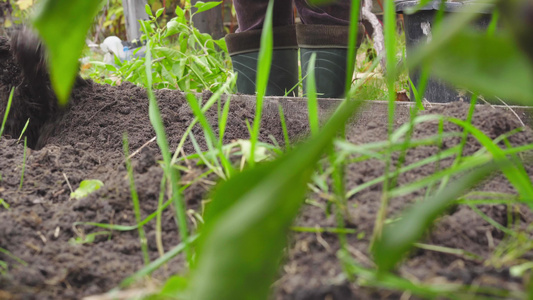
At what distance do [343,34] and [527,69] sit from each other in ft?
7.30

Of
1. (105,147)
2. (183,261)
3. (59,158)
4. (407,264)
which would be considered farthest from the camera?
(105,147)

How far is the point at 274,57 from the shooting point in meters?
2.65

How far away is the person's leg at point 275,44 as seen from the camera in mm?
2625

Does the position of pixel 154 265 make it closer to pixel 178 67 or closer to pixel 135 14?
pixel 178 67

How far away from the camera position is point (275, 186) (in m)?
0.26

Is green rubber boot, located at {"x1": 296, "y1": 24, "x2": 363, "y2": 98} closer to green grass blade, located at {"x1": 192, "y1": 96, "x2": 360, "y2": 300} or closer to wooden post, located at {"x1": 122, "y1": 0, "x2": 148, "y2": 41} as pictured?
green grass blade, located at {"x1": 192, "y1": 96, "x2": 360, "y2": 300}

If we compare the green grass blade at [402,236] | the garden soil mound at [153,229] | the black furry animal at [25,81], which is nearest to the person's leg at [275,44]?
the black furry animal at [25,81]

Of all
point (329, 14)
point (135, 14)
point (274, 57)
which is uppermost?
point (135, 14)

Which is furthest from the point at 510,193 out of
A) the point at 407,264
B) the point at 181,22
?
the point at 181,22

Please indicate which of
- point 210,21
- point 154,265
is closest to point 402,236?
point 154,265

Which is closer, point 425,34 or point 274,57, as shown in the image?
point 425,34

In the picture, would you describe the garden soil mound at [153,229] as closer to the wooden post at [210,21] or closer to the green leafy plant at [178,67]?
the green leafy plant at [178,67]

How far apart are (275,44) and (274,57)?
7 centimetres

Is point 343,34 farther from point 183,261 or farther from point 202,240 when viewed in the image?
point 202,240
